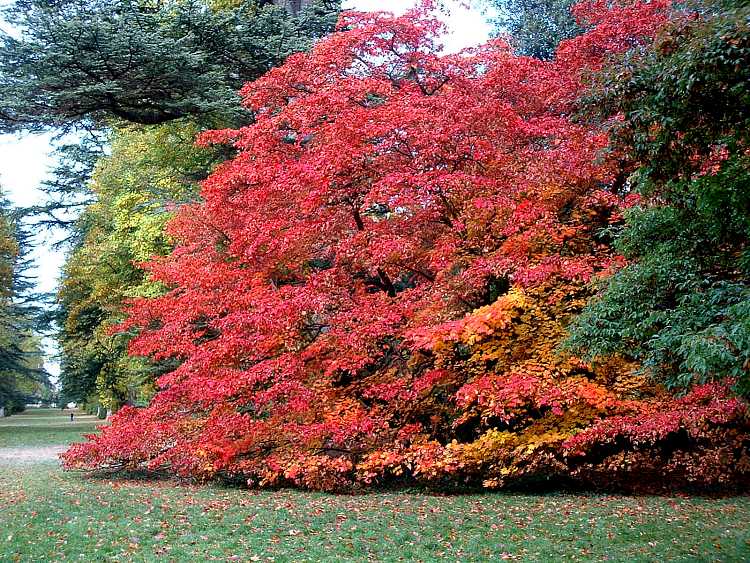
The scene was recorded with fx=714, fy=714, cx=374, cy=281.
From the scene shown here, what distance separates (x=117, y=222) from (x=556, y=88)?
56.9 feet

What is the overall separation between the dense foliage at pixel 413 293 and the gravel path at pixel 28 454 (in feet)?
26.8

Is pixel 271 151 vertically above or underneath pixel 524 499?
above

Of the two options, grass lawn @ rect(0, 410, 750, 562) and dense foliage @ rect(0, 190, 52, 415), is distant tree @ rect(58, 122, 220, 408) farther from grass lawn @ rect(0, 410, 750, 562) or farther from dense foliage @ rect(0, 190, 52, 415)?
grass lawn @ rect(0, 410, 750, 562)

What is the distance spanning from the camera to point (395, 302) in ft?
42.1

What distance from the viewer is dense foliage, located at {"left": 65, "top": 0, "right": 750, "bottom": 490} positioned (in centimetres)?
1125

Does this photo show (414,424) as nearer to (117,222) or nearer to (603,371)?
(603,371)

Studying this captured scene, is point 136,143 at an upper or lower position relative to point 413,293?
upper

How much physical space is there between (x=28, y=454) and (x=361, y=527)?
18767 mm

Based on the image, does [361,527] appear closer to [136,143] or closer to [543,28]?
[543,28]

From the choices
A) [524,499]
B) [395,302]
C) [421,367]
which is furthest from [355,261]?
[524,499]

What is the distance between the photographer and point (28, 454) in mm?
24250

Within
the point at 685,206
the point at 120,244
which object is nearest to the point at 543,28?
the point at 120,244

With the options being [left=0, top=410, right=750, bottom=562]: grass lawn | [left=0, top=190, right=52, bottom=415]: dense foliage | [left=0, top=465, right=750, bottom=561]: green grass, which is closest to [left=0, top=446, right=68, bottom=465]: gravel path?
[left=0, top=190, right=52, bottom=415]: dense foliage

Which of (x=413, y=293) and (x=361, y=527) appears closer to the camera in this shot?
(x=361, y=527)
